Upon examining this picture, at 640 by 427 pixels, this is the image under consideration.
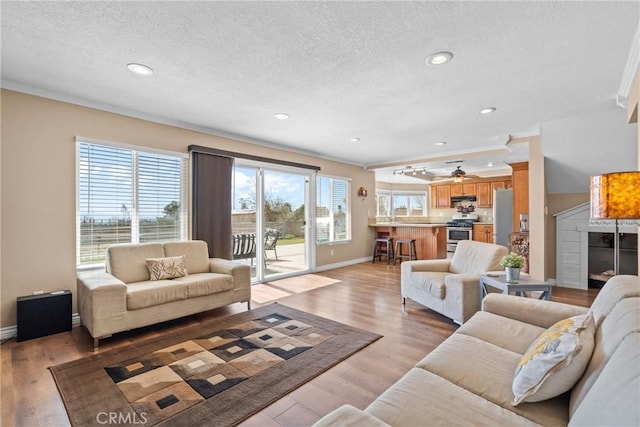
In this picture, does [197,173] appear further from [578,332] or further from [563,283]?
[563,283]

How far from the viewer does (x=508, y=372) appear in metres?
1.46

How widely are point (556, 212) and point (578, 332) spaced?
4.63 m

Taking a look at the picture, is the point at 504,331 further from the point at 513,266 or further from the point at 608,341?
the point at 513,266

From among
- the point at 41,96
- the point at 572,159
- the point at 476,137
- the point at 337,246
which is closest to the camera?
the point at 41,96

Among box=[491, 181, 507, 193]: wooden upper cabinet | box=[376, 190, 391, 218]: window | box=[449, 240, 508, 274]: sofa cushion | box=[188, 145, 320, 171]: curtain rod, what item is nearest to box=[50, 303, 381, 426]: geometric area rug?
box=[449, 240, 508, 274]: sofa cushion

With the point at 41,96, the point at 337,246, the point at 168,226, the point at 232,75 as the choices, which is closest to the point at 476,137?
the point at 337,246

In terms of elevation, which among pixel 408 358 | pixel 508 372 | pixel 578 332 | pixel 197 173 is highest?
pixel 197 173

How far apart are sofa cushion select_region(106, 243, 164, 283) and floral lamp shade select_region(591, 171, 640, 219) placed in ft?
13.9

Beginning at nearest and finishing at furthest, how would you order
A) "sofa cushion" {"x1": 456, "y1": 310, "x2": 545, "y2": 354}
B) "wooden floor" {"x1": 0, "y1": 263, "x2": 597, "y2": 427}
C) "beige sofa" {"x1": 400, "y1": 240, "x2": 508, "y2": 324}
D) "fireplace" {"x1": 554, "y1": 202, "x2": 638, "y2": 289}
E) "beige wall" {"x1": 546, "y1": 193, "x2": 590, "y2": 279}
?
"sofa cushion" {"x1": 456, "y1": 310, "x2": 545, "y2": 354} → "wooden floor" {"x1": 0, "y1": 263, "x2": 597, "y2": 427} → "beige sofa" {"x1": 400, "y1": 240, "x2": 508, "y2": 324} → "fireplace" {"x1": 554, "y1": 202, "x2": 638, "y2": 289} → "beige wall" {"x1": 546, "y1": 193, "x2": 590, "y2": 279}

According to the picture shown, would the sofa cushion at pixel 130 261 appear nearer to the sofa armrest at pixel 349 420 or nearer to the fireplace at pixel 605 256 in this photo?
→ the sofa armrest at pixel 349 420

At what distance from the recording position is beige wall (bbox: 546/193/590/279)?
16.1ft

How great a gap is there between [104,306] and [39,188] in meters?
1.47

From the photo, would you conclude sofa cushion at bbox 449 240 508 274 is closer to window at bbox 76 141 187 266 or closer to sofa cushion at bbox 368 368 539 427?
sofa cushion at bbox 368 368 539 427

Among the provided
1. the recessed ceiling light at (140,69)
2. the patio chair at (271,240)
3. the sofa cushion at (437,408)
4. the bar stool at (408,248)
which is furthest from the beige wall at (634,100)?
the patio chair at (271,240)
